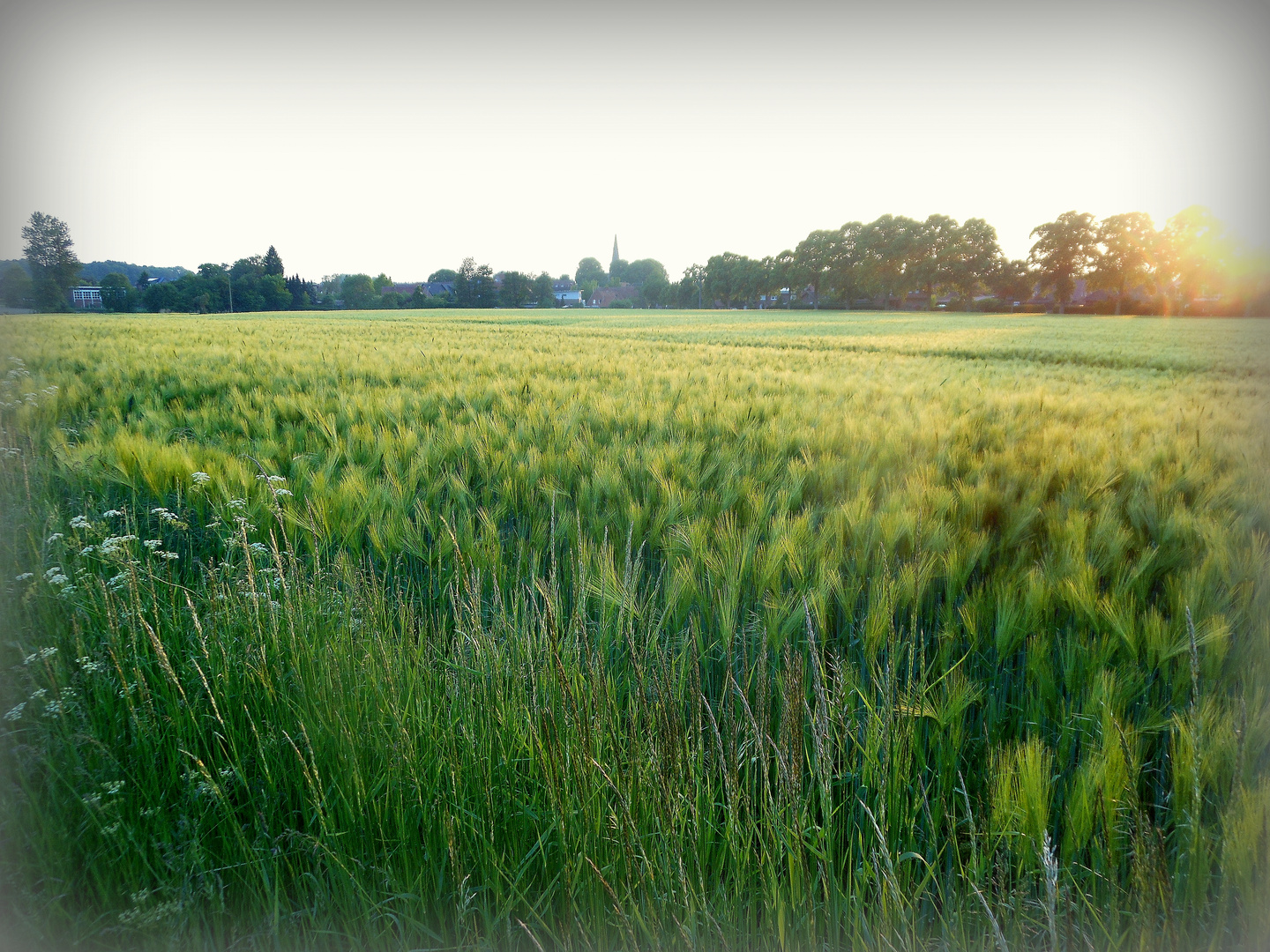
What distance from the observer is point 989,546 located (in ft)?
7.20

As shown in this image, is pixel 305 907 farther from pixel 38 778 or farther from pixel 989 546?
pixel 989 546

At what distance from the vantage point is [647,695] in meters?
1.16

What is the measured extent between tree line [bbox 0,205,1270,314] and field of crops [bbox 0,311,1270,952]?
0.28 metres

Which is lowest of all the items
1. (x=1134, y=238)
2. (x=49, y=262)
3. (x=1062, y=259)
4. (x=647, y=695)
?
(x=647, y=695)

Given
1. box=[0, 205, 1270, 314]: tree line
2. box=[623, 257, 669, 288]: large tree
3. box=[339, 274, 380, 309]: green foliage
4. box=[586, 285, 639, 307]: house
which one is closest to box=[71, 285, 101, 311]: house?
box=[0, 205, 1270, 314]: tree line

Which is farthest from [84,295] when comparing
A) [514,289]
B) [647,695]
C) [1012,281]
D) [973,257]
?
[514,289]

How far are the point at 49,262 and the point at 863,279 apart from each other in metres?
35.4

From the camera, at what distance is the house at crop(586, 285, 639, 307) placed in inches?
2481

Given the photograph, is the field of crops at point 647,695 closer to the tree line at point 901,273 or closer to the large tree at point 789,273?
the tree line at point 901,273

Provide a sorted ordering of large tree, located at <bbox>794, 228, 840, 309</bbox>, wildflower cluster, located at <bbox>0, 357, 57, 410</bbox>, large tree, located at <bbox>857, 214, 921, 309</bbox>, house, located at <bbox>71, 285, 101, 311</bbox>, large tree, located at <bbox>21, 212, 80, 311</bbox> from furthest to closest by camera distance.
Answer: large tree, located at <bbox>794, 228, 840, 309</bbox> → large tree, located at <bbox>857, 214, 921, 309</bbox> → wildflower cluster, located at <bbox>0, 357, 57, 410</bbox> → house, located at <bbox>71, 285, 101, 311</bbox> → large tree, located at <bbox>21, 212, 80, 311</bbox>

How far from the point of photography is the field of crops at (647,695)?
1.01m

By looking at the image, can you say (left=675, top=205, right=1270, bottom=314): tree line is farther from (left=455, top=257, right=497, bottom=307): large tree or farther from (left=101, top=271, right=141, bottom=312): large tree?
(left=455, top=257, right=497, bottom=307): large tree

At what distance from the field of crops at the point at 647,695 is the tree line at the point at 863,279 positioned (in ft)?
0.92

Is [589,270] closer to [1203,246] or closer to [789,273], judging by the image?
[789,273]
